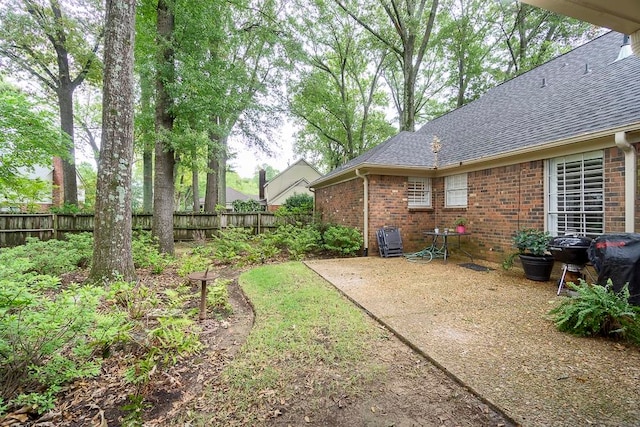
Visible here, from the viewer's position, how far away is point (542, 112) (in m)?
6.46

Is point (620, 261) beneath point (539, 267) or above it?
above

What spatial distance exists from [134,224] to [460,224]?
38.3 feet

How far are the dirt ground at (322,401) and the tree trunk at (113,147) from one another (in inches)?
96.2

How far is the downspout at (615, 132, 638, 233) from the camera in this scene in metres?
4.09

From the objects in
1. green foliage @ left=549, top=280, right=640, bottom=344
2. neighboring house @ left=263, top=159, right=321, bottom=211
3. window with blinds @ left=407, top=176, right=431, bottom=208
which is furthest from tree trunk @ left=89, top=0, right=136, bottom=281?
neighboring house @ left=263, top=159, right=321, bottom=211

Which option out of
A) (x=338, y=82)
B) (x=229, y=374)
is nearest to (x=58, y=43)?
(x=338, y=82)

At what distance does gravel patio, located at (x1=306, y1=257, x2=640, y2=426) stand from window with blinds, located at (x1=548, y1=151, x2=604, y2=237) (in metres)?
1.08

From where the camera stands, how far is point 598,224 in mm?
4648

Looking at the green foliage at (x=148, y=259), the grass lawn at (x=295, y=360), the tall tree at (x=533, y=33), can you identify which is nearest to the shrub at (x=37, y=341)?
the grass lawn at (x=295, y=360)

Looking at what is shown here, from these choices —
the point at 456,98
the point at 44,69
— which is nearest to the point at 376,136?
the point at 456,98

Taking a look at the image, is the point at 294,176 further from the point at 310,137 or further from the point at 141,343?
the point at 141,343

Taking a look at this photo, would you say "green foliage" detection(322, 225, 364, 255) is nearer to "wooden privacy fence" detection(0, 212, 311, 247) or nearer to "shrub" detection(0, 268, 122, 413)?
"wooden privacy fence" detection(0, 212, 311, 247)

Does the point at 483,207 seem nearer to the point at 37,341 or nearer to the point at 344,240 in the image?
the point at 344,240

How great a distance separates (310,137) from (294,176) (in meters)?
4.33
